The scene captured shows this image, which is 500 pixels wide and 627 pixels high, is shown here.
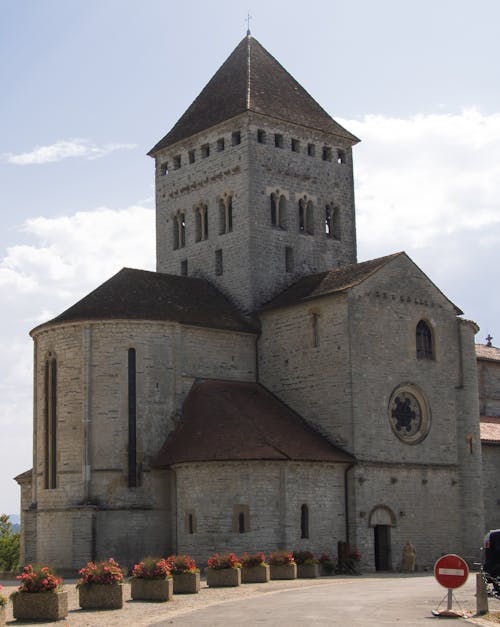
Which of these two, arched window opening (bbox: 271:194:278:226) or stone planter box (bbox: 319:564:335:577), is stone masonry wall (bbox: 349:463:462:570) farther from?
arched window opening (bbox: 271:194:278:226)

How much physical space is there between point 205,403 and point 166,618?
21.8 m

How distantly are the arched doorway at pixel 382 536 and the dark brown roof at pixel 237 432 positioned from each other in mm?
2742

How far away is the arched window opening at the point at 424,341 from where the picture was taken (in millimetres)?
48125

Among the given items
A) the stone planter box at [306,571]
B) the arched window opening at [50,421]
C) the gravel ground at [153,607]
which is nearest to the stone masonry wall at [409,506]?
the stone planter box at [306,571]

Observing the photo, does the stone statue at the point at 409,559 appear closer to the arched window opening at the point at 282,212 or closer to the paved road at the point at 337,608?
the paved road at the point at 337,608

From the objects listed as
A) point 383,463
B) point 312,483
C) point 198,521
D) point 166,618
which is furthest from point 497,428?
point 166,618

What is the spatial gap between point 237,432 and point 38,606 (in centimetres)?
1955

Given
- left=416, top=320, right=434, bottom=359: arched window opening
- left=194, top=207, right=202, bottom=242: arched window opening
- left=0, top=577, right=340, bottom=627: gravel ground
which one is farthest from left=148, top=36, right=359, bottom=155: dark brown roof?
left=0, top=577, right=340, bottom=627: gravel ground

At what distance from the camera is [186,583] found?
30.1 metres

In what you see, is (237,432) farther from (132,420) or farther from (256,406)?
(132,420)

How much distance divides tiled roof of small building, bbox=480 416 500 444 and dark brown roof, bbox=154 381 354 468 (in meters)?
11.9

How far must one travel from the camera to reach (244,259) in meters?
52.0

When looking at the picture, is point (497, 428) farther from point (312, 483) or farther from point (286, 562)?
point (286, 562)

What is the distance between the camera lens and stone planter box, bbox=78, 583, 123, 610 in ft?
84.7
